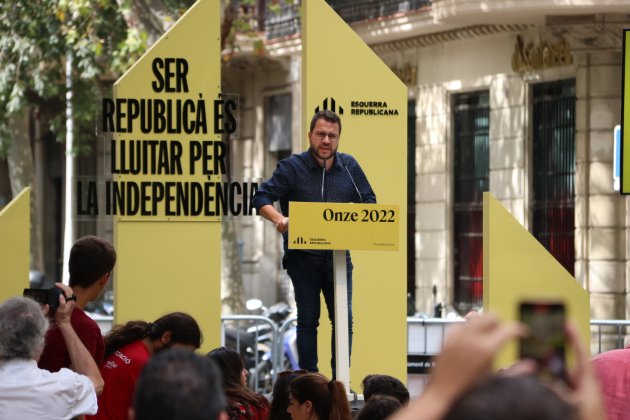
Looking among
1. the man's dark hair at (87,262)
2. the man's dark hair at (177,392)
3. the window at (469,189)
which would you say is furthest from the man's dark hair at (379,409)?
the window at (469,189)

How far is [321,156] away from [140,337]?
6.95 feet

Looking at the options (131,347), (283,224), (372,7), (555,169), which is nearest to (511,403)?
(131,347)

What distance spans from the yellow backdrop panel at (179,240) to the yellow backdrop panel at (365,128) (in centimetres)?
65

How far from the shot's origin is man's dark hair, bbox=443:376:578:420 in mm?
2521

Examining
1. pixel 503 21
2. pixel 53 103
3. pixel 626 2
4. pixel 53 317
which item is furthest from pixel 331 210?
pixel 53 103

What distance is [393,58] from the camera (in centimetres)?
2402

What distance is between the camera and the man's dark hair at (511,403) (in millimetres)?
2521

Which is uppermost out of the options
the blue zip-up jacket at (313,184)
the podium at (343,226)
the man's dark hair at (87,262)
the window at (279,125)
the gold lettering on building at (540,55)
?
the gold lettering on building at (540,55)

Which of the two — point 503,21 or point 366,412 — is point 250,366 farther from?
point 366,412

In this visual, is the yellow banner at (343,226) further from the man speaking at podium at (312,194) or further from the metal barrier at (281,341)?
the metal barrier at (281,341)

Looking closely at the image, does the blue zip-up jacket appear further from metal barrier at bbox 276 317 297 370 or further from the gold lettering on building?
the gold lettering on building

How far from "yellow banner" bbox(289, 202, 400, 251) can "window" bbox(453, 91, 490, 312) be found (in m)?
13.9

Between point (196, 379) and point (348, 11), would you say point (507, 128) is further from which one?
point (196, 379)

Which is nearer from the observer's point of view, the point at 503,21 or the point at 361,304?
the point at 361,304
